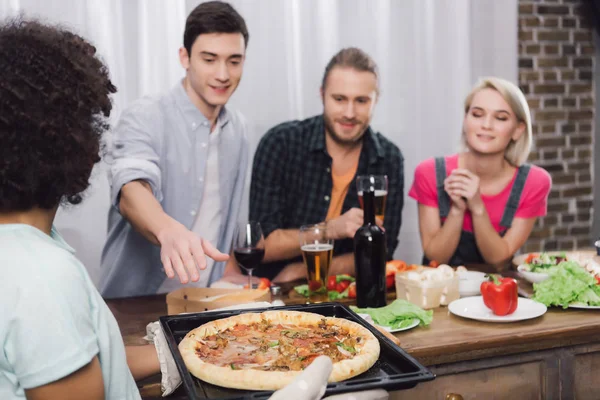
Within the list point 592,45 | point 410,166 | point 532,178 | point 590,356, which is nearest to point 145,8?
point 410,166

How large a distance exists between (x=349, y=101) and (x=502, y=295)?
145cm

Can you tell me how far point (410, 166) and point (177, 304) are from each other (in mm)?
2296

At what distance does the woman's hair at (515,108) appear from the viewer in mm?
2883

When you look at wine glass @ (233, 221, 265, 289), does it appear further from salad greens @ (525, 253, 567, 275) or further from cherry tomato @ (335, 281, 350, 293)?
salad greens @ (525, 253, 567, 275)

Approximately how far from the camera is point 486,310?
71.8 inches

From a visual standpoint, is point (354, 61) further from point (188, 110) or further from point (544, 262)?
point (544, 262)

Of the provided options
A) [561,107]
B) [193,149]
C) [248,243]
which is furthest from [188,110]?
[561,107]

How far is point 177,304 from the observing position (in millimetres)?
1725

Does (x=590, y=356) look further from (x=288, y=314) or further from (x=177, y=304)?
(x=177, y=304)

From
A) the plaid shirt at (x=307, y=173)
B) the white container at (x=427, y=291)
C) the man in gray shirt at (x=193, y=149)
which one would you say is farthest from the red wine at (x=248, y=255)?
the plaid shirt at (x=307, y=173)

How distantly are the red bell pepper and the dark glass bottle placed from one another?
0.95 feet

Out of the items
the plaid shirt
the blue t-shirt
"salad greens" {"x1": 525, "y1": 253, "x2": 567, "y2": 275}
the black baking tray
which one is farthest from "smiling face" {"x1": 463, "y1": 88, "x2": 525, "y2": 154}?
the blue t-shirt

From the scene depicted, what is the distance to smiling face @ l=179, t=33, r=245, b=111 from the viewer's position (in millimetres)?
2697

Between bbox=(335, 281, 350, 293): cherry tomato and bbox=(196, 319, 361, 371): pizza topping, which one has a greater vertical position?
bbox=(196, 319, 361, 371): pizza topping
